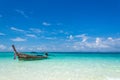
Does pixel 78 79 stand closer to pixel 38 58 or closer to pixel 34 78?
pixel 34 78

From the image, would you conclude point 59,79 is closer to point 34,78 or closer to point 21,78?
point 34,78

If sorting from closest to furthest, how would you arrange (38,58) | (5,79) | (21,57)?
1. (5,79)
2. (21,57)
3. (38,58)

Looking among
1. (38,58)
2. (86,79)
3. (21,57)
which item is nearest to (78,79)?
(86,79)

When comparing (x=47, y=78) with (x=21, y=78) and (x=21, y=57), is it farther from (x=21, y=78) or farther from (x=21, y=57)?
(x=21, y=57)

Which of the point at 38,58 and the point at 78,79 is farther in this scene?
the point at 38,58

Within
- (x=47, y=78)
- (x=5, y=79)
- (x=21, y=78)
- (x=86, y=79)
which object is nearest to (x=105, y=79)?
(x=86, y=79)

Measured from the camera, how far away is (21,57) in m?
21.2

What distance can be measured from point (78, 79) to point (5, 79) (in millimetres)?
3490

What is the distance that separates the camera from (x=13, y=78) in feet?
28.8

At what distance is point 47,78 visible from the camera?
8859 millimetres

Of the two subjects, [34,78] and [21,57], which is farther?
[21,57]

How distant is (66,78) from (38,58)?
14.9 meters

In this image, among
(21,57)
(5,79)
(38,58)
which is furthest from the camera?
(38,58)

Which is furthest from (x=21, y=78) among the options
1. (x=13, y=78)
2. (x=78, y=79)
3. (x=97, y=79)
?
(x=97, y=79)
